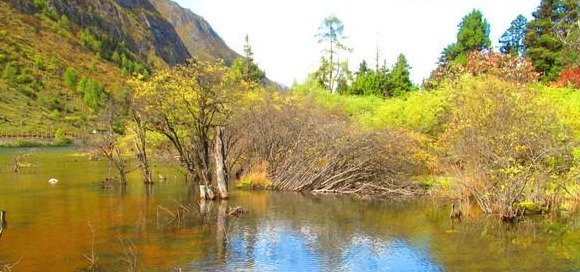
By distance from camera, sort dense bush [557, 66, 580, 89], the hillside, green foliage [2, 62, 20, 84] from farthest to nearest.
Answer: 1. green foliage [2, 62, 20, 84]
2. the hillside
3. dense bush [557, 66, 580, 89]

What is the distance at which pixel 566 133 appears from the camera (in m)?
25.6

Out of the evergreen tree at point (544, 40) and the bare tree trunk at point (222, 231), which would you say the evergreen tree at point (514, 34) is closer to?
the evergreen tree at point (544, 40)

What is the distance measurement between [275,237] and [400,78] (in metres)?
58.0

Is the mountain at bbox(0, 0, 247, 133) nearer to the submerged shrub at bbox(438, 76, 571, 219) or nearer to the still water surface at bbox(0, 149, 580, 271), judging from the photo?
the still water surface at bbox(0, 149, 580, 271)

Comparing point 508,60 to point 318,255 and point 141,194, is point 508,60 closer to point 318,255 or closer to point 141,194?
point 141,194

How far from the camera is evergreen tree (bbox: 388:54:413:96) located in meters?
73.2

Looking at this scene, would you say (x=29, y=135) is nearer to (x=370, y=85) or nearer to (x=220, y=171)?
(x=370, y=85)

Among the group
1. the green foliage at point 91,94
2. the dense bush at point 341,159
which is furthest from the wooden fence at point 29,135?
the dense bush at point 341,159

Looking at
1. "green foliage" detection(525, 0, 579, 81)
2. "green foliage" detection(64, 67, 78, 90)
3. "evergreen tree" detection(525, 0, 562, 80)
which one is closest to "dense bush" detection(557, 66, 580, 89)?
"green foliage" detection(525, 0, 579, 81)

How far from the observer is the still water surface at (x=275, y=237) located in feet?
53.9

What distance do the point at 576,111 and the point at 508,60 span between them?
64.7 feet

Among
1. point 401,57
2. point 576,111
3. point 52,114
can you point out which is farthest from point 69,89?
point 576,111

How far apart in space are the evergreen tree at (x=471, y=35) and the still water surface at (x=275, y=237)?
177 feet

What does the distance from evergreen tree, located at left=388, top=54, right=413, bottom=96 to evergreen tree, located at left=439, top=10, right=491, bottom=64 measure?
717 cm
